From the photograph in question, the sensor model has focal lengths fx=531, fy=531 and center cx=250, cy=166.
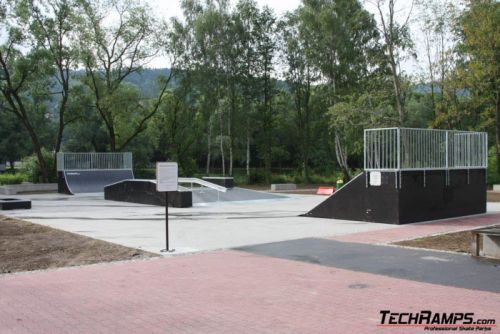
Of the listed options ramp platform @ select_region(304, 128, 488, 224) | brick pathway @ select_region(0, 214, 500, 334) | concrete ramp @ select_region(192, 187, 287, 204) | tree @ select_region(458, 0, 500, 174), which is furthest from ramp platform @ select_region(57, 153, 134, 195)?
brick pathway @ select_region(0, 214, 500, 334)

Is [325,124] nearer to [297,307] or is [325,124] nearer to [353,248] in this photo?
[353,248]

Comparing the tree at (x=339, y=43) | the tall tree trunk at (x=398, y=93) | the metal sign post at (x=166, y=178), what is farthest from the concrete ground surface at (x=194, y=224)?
the tree at (x=339, y=43)

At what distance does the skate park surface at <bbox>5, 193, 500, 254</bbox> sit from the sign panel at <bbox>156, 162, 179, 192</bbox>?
1.23 meters

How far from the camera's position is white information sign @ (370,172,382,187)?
15.2 meters

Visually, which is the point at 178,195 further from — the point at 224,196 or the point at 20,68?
the point at 20,68

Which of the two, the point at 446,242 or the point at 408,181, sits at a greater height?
the point at 408,181

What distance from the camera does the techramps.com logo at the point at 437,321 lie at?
5.23 meters

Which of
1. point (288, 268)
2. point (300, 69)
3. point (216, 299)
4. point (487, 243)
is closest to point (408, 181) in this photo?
point (487, 243)

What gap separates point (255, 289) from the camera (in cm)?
701

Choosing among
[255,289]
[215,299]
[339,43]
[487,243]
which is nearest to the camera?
[215,299]

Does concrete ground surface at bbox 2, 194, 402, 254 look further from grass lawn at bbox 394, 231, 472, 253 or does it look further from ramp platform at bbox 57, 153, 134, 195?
ramp platform at bbox 57, 153, 134, 195

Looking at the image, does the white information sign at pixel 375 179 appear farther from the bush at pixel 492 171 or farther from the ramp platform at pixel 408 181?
the bush at pixel 492 171

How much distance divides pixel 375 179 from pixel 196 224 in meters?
5.28

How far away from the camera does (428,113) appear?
50.5m
